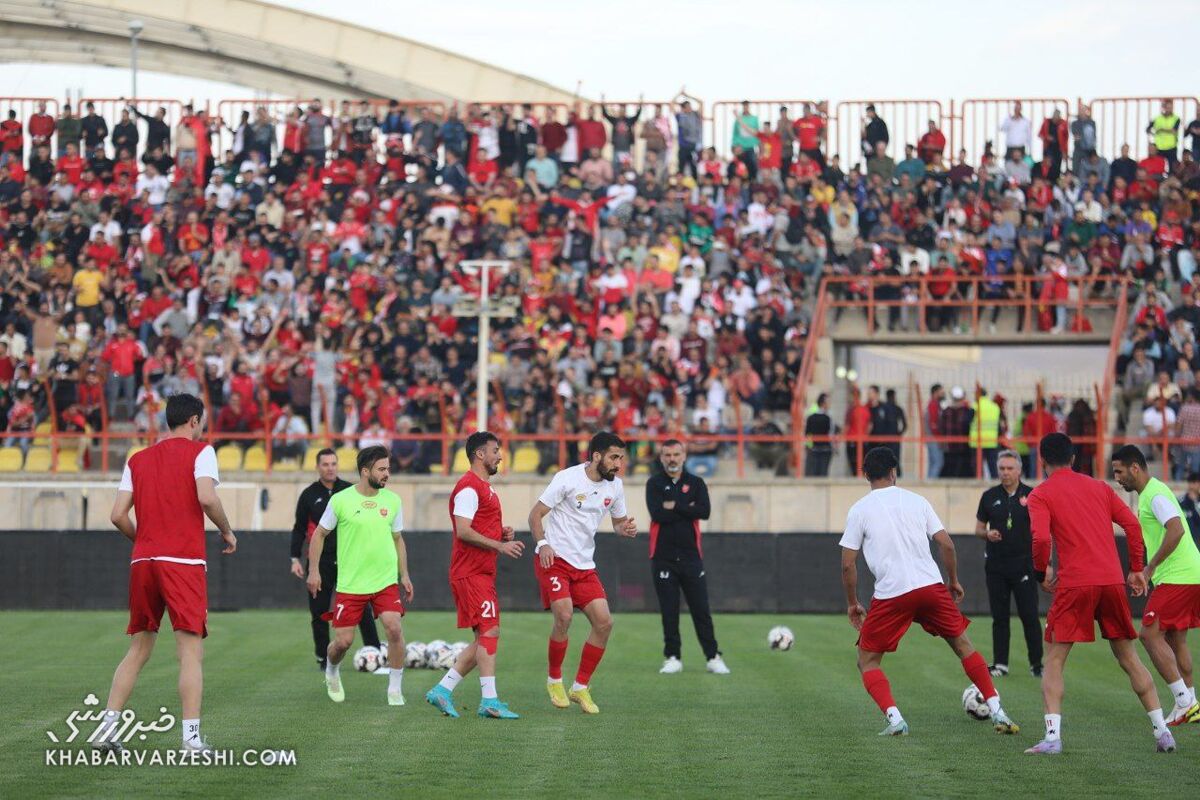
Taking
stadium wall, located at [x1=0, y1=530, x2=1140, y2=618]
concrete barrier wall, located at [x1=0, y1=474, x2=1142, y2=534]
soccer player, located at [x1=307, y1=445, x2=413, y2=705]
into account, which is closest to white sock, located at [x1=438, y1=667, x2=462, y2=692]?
soccer player, located at [x1=307, y1=445, x2=413, y2=705]

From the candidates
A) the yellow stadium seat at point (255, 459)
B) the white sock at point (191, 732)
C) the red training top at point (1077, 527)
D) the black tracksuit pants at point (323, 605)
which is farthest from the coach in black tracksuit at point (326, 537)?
the yellow stadium seat at point (255, 459)

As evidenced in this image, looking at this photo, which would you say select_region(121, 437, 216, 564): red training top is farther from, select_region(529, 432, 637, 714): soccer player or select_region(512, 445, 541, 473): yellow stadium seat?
select_region(512, 445, 541, 473): yellow stadium seat

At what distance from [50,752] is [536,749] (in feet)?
9.25

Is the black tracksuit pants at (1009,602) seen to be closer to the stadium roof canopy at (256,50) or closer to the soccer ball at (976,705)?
the soccer ball at (976,705)

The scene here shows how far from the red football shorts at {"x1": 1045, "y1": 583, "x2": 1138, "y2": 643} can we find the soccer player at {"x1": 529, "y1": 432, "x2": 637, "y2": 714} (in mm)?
3191

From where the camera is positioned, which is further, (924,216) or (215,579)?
(924,216)

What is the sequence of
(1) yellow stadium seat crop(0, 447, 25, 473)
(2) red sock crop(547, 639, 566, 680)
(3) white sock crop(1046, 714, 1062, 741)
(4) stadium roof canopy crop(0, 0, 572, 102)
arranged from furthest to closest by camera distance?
(4) stadium roof canopy crop(0, 0, 572, 102)
(1) yellow stadium seat crop(0, 447, 25, 473)
(2) red sock crop(547, 639, 566, 680)
(3) white sock crop(1046, 714, 1062, 741)

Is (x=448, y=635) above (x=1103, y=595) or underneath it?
underneath

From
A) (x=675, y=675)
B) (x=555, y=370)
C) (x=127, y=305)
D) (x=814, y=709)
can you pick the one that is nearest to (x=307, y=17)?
(x=127, y=305)

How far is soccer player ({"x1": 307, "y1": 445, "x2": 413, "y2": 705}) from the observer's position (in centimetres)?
1327

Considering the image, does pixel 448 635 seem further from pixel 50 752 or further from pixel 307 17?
pixel 307 17

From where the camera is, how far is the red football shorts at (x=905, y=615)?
1141 cm

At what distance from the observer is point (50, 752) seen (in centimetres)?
1032

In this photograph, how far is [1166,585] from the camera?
12.4 meters
